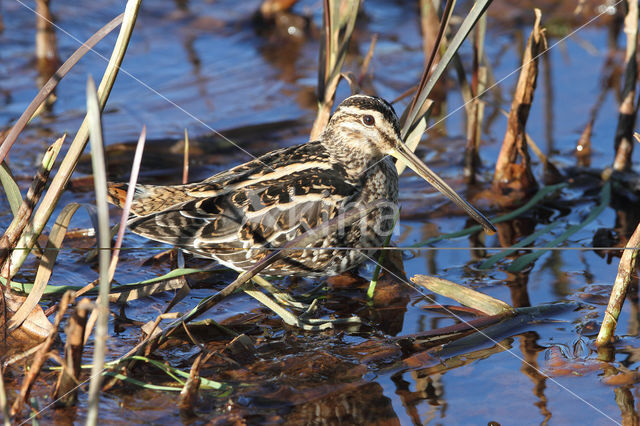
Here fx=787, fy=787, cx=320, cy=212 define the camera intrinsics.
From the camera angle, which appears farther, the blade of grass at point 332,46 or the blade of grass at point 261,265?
the blade of grass at point 332,46

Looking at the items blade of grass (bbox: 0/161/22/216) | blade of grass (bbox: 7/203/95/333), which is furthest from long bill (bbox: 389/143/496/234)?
blade of grass (bbox: 0/161/22/216)

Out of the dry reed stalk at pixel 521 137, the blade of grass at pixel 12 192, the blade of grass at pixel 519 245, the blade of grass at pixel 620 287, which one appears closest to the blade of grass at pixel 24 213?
the blade of grass at pixel 12 192

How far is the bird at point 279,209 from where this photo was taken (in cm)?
423

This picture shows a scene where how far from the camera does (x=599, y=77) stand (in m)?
7.50

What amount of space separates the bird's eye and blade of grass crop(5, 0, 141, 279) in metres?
1.61

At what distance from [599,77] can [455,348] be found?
4597 mm

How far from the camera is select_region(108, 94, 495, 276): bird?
4227 mm

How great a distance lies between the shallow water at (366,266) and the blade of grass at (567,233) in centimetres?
8

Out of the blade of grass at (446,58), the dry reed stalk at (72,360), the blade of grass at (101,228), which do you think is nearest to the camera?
the blade of grass at (101,228)

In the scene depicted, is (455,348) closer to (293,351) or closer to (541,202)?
(293,351)

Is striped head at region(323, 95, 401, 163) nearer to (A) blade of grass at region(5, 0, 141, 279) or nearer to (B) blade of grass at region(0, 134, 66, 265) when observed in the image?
(A) blade of grass at region(5, 0, 141, 279)

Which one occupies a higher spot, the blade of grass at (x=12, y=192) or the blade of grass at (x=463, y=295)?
the blade of grass at (x=12, y=192)

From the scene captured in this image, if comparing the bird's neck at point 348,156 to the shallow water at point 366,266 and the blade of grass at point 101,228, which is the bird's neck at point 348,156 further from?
the blade of grass at point 101,228

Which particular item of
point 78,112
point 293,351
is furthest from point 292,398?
point 78,112
